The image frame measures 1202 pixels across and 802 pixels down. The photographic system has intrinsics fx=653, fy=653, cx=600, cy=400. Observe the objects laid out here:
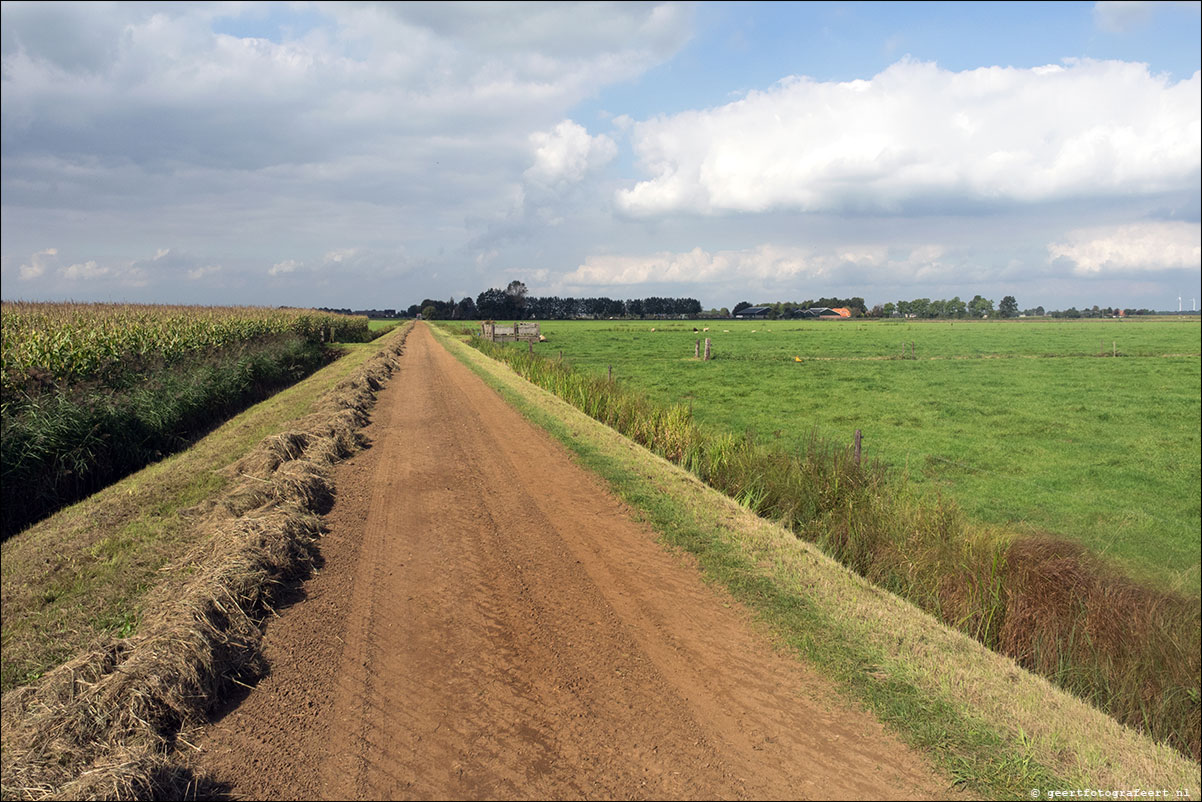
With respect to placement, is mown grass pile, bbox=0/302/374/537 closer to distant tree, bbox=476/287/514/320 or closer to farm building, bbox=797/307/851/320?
distant tree, bbox=476/287/514/320

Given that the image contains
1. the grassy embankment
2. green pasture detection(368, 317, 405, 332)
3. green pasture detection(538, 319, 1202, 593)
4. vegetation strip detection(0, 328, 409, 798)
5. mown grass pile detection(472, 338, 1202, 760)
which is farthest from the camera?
green pasture detection(368, 317, 405, 332)

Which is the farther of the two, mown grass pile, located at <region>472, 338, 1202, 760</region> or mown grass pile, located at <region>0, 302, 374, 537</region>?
mown grass pile, located at <region>0, 302, 374, 537</region>

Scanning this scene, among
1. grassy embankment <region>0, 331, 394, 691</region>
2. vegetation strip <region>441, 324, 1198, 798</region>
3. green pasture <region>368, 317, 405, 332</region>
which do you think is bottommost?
grassy embankment <region>0, 331, 394, 691</region>

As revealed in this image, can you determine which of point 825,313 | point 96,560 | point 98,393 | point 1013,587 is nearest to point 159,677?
point 96,560

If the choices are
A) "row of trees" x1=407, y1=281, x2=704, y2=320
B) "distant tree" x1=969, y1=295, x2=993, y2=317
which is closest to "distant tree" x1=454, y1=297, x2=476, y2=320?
"row of trees" x1=407, y1=281, x2=704, y2=320

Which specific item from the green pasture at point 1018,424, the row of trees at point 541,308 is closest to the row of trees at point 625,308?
the row of trees at point 541,308

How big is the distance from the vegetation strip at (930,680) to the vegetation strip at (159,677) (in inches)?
164

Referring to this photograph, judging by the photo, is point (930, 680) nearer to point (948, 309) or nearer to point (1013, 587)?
point (1013, 587)

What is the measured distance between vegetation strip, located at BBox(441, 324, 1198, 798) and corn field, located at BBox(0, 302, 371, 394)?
13461 millimetres

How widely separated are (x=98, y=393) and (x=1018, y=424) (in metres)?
22.4

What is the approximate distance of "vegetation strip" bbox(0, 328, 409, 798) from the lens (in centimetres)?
355

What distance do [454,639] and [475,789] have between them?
5.65ft

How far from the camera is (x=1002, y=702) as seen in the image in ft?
14.4

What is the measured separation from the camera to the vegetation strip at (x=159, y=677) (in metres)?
3.55
